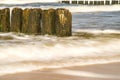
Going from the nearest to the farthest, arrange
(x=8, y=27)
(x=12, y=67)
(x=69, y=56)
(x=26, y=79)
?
1. (x=26, y=79)
2. (x=12, y=67)
3. (x=69, y=56)
4. (x=8, y=27)

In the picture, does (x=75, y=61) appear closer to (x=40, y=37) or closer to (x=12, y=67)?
(x=12, y=67)

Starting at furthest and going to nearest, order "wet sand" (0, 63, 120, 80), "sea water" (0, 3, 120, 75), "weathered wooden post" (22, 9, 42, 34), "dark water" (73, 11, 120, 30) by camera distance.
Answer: "dark water" (73, 11, 120, 30) → "weathered wooden post" (22, 9, 42, 34) → "sea water" (0, 3, 120, 75) → "wet sand" (0, 63, 120, 80)

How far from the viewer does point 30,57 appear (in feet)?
25.6

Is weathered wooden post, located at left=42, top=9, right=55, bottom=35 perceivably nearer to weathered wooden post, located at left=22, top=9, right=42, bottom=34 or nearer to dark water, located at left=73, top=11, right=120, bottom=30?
weathered wooden post, located at left=22, top=9, right=42, bottom=34

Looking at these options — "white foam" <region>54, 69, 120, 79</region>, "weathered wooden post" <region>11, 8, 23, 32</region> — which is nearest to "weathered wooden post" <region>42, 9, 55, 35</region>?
"weathered wooden post" <region>11, 8, 23, 32</region>

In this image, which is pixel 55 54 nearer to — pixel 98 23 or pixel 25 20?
pixel 25 20

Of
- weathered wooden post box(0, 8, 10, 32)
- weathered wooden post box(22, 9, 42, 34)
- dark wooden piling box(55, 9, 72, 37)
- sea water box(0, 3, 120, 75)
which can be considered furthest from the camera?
weathered wooden post box(0, 8, 10, 32)

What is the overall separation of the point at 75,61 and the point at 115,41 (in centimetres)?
270

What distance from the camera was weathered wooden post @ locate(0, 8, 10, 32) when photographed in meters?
11.8

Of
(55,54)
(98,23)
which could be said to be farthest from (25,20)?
(98,23)

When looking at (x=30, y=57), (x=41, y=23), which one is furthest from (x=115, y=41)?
(x=30, y=57)

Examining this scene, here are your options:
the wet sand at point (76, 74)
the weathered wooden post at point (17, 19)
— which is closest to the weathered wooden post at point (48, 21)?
the weathered wooden post at point (17, 19)

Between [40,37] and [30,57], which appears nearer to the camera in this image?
[30,57]

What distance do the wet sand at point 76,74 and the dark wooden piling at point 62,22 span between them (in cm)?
378
